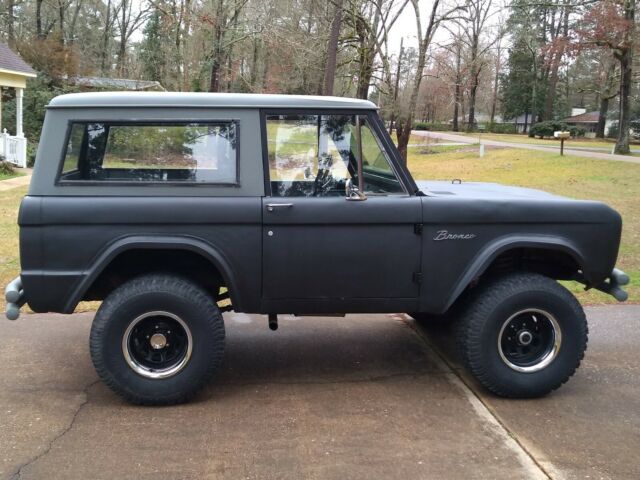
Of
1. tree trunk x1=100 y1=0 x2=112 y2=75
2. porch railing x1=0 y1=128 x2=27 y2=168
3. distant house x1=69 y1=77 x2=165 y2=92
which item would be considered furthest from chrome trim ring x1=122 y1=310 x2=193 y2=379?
tree trunk x1=100 y1=0 x2=112 y2=75

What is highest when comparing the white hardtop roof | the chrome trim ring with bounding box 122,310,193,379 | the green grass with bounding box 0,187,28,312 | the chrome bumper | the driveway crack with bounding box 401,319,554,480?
the white hardtop roof

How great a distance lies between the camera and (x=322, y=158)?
399 cm

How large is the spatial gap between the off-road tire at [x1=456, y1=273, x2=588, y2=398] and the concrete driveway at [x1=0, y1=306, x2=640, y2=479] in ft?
0.44

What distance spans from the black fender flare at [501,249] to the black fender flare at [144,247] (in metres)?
1.45

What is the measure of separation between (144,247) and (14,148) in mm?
18169

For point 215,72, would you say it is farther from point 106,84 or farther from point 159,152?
point 159,152

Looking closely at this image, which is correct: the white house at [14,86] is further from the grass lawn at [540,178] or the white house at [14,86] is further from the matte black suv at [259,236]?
the matte black suv at [259,236]

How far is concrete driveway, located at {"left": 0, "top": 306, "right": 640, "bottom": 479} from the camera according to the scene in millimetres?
3139

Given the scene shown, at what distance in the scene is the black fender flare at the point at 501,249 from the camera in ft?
12.7

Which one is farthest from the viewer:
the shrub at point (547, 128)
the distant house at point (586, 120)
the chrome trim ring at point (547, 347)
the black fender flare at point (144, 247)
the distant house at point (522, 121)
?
the distant house at point (586, 120)

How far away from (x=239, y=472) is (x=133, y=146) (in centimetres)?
210

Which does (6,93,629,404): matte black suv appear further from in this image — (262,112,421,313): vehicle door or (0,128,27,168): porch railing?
(0,128,27,168): porch railing

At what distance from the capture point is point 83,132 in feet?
12.4

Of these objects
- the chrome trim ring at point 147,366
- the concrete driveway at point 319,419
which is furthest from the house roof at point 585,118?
the chrome trim ring at point 147,366
